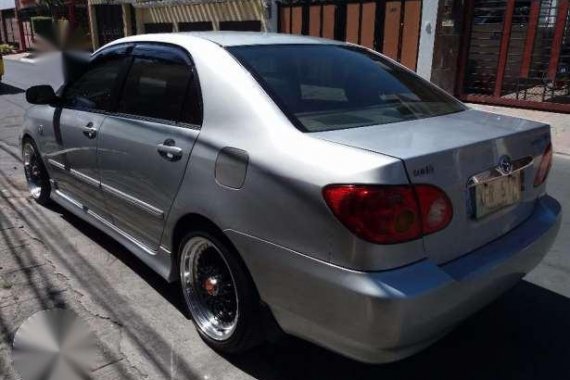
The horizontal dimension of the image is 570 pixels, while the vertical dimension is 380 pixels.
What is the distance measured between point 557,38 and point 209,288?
10.4m

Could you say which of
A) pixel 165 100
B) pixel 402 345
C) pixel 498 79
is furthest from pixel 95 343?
pixel 498 79

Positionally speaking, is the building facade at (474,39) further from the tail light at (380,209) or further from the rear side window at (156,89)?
the tail light at (380,209)

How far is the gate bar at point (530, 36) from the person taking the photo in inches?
428

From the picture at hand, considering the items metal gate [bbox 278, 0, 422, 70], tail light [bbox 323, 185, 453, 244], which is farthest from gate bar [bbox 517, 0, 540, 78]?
tail light [bbox 323, 185, 453, 244]

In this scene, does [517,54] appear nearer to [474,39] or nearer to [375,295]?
[474,39]

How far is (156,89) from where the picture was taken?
10.0 ft

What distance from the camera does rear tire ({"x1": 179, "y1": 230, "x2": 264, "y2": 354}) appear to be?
243cm

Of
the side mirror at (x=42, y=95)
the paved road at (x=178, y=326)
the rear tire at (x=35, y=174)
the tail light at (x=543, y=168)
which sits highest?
the side mirror at (x=42, y=95)

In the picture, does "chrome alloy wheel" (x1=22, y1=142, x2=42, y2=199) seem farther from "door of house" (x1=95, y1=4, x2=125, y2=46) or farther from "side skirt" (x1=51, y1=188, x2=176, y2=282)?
"door of house" (x1=95, y1=4, x2=125, y2=46)

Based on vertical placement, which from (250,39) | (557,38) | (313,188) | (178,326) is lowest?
(178,326)

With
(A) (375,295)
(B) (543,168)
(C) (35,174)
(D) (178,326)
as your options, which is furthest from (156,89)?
(C) (35,174)

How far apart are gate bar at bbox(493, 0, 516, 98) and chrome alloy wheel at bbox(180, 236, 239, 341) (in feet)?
34.0

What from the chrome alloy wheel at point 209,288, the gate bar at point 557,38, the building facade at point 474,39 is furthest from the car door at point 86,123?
the gate bar at point 557,38

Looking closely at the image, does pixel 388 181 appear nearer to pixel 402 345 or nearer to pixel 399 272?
pixel 399 272
